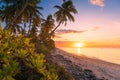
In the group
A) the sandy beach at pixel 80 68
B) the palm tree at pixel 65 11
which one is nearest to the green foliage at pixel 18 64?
the sandy beach at pixel 80 68

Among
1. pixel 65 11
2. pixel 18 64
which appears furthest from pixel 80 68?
pixel 18 64

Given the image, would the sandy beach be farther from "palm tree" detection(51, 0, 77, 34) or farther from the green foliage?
the green foliage

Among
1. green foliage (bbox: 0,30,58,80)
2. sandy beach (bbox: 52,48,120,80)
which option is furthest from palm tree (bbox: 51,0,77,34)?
green foliage (bbox: 0,30,58,80)

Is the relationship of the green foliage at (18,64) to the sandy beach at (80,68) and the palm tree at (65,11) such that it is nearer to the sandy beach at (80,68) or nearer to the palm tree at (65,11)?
the sandy beach at (80,68)

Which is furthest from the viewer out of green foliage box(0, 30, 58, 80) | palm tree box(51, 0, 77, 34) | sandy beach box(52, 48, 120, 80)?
palm tree box(51, 0, 77, 34)

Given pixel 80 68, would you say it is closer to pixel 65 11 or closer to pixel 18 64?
pixel 65 11

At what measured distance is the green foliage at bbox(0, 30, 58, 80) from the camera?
24.5 feet

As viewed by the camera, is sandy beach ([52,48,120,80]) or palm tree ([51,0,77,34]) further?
palm tree ([51,0,77,34])

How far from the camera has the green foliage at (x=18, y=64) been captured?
748cm

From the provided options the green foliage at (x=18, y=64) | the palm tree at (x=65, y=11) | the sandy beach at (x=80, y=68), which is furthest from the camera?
the palm tree at (x=65, y=11)

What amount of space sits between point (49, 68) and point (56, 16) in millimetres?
33529

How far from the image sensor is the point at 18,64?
8.45 metres

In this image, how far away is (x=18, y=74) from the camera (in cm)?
852

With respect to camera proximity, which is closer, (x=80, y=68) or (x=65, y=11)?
(x=80, y=68)
